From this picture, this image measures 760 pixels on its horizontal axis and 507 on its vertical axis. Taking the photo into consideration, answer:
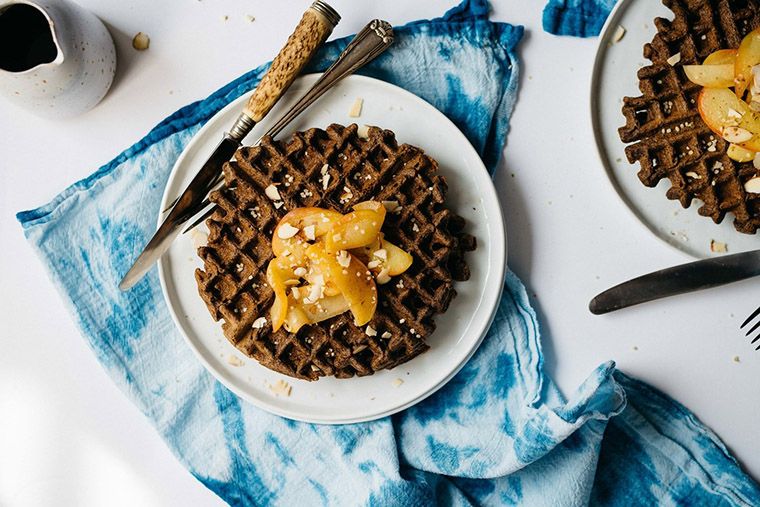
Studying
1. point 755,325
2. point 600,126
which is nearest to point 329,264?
point 600,126

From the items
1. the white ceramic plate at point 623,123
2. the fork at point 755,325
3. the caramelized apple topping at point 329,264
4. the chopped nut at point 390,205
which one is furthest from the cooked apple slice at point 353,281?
the fork at point 755,325

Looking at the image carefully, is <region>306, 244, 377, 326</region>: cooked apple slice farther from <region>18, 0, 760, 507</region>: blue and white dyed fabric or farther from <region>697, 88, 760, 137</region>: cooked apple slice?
<region>697, 88, 760, 137</region>: cooked apple slice

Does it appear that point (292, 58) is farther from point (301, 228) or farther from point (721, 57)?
point (721, 57)

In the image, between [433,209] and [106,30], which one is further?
[106,30]

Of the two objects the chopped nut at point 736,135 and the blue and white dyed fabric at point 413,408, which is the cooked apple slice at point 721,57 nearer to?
the chopped nut at point 736,135

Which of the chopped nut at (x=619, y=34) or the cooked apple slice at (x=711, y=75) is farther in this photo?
the chopped nut at (x=619, y=34)

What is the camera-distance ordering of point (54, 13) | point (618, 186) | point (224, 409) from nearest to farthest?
point (54, 13) → point (618, 186) → point (224, 409)

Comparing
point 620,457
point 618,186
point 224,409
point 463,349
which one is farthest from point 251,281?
point 620,457

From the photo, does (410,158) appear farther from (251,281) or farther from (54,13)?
(54,13)
